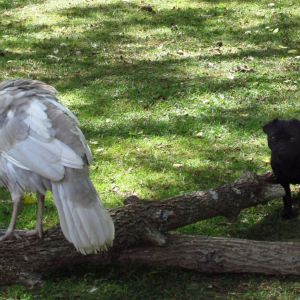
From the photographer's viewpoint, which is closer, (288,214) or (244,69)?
(288,214)

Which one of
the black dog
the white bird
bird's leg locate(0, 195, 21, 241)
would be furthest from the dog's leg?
bird's leg locate(0, 195, 21, 241)

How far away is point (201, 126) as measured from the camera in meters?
8.12

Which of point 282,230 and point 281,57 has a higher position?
point 281,57

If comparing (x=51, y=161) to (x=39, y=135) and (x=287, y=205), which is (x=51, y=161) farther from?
(x=287, y=205)

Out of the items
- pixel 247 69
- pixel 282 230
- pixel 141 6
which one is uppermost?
pixel 141 6

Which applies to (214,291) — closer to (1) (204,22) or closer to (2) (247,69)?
(2) (247,69)

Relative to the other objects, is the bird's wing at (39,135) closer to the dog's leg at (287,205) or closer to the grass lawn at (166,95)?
the grass lawn at (166,95)

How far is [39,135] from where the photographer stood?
16.0ft

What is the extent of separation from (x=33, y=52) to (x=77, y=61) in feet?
2.81

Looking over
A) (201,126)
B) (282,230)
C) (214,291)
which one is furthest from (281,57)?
(214,291)

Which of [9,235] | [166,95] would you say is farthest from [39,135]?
[166,95]

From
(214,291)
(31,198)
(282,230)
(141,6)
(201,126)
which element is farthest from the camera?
(141,6)

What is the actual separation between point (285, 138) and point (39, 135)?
2.28 metres

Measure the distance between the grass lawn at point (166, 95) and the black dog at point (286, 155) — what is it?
0.27 m
